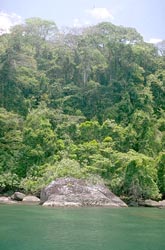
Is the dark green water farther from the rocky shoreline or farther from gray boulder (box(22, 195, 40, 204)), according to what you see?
gray boulder (box(22, 195, 40, 204))

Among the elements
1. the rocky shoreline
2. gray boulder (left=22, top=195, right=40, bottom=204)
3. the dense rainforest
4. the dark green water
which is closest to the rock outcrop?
the rocky shoreline

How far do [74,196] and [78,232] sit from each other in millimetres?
12038

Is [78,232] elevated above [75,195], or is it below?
above

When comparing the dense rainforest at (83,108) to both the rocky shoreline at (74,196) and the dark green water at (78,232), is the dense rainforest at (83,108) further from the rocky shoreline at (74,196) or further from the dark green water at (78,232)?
the dark green water at (78,232)

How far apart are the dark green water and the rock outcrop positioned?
240 inches

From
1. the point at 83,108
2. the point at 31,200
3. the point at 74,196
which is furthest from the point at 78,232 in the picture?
the point at 83,108

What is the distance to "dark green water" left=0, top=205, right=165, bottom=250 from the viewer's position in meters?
11.8

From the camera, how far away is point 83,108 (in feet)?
148

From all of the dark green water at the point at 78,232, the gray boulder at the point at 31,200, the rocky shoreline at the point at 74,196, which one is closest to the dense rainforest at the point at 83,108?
the gray boulder at the point at 31,200

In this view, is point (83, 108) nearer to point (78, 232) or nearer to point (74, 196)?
point (74, 196)

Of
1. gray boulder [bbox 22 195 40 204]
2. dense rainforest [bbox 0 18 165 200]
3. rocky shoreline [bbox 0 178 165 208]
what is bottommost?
gray boulder [bbox 22 195 40 204]

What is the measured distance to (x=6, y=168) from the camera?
34375 millimetres

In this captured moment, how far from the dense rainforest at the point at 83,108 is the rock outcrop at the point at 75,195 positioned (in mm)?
2176

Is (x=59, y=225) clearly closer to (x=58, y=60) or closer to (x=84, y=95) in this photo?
(x=84, y=95)
